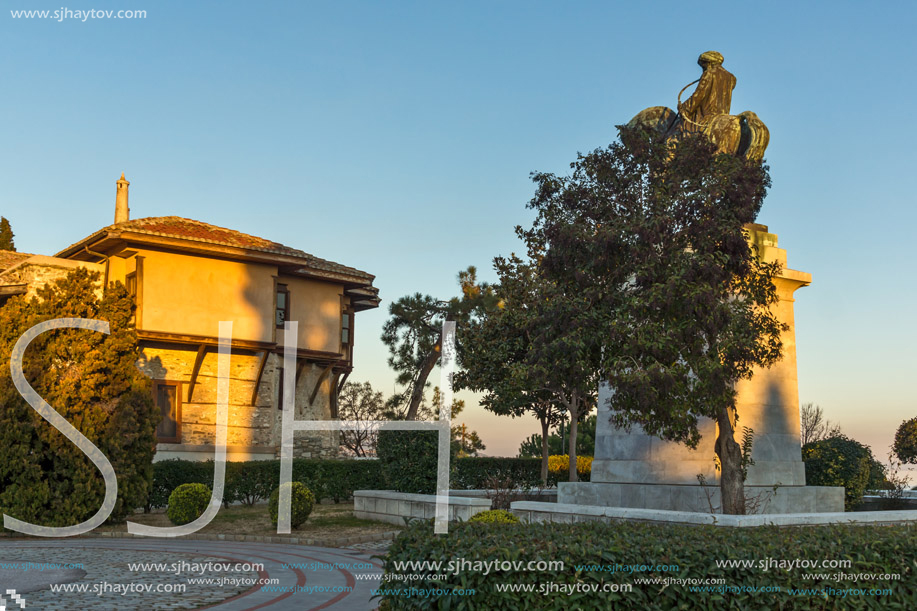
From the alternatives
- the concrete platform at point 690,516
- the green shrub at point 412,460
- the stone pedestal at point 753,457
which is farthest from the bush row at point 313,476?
the concrete platform at point 690,516

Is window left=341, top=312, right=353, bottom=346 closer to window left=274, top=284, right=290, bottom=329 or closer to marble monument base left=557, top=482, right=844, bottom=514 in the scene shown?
window left=274, top=284, right=290, bottom=329

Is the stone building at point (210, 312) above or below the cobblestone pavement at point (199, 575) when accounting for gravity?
above

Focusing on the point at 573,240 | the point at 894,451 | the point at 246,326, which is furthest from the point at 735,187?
the point at 894,451

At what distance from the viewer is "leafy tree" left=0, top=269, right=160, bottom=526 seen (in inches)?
650

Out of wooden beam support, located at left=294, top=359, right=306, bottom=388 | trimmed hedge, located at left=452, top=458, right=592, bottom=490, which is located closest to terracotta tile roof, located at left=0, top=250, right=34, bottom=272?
wooden beam support, located at left=294, top=359, right=306, bottom=388

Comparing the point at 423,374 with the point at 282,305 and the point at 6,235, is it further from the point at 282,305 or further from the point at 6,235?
the point at 6,235

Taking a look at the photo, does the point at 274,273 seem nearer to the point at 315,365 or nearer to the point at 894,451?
the point at 315,365

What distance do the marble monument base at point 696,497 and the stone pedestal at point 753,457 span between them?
16 millimetres

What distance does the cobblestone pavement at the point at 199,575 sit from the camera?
9.01 metres

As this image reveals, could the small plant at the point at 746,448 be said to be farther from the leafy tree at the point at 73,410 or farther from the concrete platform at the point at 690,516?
the leafy tree at the point at 73,410

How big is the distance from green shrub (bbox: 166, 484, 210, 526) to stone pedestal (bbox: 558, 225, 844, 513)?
8.28m

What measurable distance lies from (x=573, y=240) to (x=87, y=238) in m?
22.4

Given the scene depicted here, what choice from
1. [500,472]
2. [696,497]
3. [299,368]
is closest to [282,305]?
[299,368]

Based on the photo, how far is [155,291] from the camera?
89.1 feet
